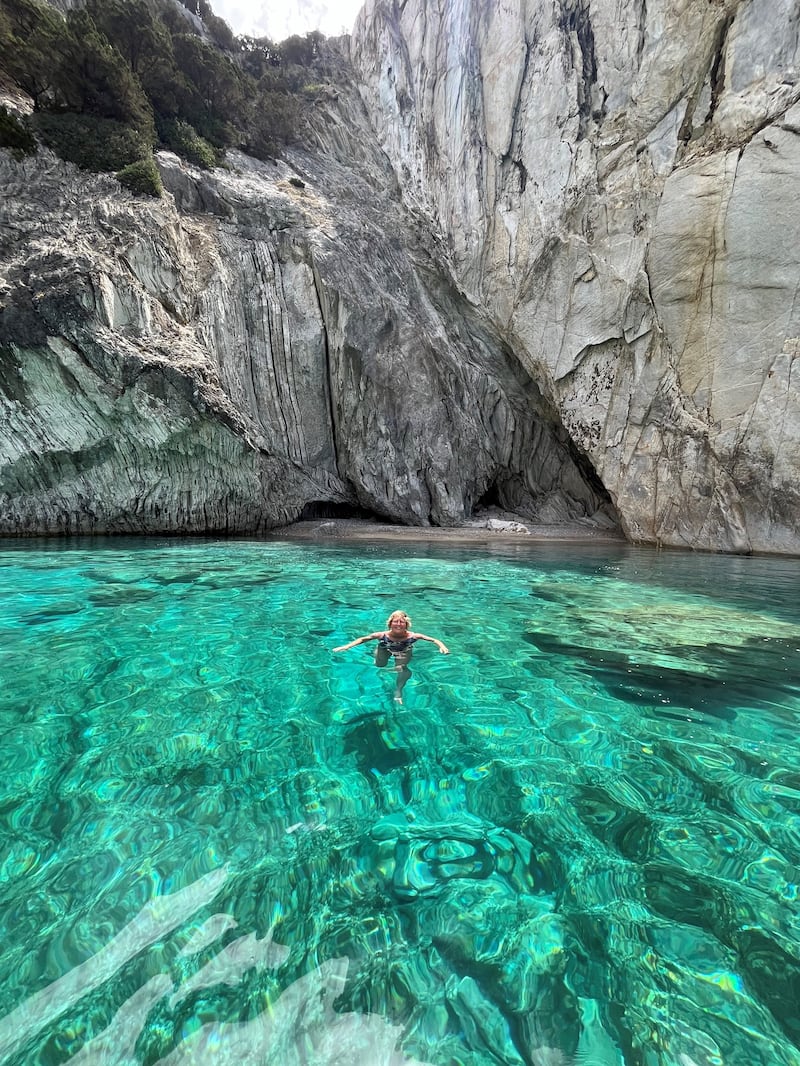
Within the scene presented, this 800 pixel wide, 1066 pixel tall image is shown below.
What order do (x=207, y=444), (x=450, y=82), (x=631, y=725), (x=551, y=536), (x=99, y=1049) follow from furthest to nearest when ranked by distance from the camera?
(x=450, y=82) < (x=551, y=536) < (x=207, y=444) < (x=631, y=725) < (x=99, y=1049)

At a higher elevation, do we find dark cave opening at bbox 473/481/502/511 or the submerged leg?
dark cave opening at bbox 473/481/502/511

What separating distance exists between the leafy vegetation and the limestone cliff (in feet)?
3.99

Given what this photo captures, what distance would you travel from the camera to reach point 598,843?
2635 mm

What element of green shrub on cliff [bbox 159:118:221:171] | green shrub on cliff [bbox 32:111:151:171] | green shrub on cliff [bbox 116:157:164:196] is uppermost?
green shrub on cliff [bbox 159:118:221:171]

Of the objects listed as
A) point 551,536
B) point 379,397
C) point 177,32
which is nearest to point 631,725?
point 551,536

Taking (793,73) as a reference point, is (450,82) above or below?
above

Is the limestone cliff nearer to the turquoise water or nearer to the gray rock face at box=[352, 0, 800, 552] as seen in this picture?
the gray rock face at box=[352, 0, 800, 552]

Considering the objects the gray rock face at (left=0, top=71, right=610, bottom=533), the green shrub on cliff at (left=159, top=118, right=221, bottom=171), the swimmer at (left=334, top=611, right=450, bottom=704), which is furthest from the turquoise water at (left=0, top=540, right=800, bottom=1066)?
the green shrub on cliff at (left=159, top=118, right=221, bottom=171)

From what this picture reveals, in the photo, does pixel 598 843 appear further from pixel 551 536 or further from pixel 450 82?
pixel 450 82

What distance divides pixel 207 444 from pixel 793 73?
23.8 m

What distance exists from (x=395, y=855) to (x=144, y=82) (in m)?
30.4

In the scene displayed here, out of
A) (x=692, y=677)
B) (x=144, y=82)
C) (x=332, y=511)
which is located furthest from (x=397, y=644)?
(x=144, y=82)

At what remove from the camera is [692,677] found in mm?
5082

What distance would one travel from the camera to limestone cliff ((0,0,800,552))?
16.3m
